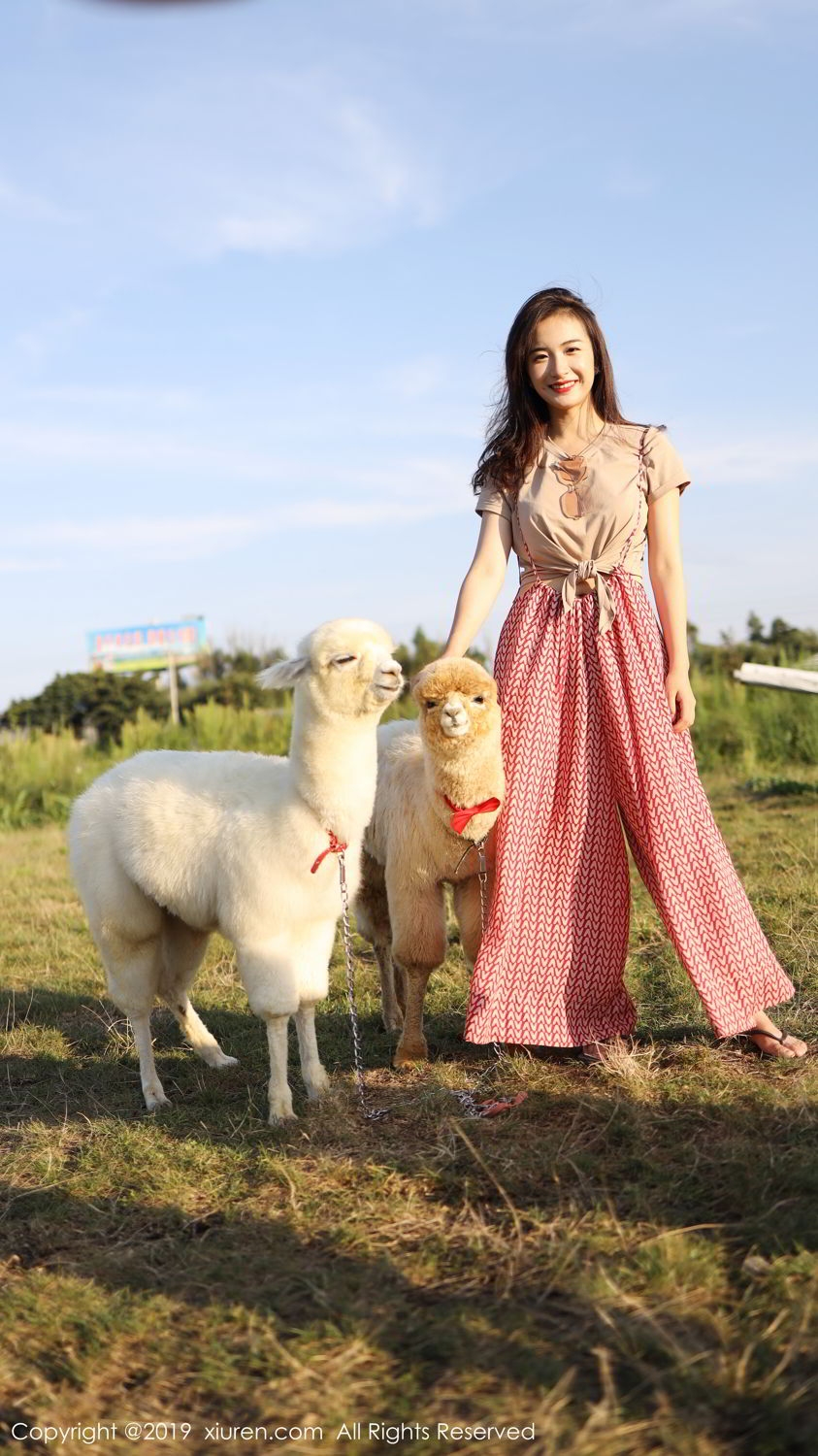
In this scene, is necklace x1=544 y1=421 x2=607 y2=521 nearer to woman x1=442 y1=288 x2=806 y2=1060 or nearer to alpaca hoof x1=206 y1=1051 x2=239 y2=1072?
woman x1=442 y1=288 x2=806 y2=1060

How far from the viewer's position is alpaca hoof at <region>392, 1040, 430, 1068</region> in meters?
4.34

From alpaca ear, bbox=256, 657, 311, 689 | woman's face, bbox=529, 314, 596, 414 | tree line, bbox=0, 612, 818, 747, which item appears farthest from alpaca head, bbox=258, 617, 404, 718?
tree line, bbox=0, 612, 818, 747

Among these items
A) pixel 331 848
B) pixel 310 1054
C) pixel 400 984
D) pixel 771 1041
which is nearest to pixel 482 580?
pixel 331 848

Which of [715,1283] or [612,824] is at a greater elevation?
[612,824]

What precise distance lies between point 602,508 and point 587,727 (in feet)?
2.47

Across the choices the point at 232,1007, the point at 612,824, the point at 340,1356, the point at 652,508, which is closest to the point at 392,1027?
the point at 232,1007

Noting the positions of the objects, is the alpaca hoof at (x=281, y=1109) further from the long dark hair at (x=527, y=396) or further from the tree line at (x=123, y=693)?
Answer: the tree line at (x=123, y=693)

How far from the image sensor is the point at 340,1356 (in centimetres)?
240

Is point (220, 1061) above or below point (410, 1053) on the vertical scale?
below

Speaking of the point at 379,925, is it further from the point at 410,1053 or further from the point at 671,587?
the point at 671,587

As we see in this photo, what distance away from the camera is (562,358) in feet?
13.7

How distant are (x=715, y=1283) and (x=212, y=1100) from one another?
2.20m

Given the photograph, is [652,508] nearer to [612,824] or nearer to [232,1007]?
[612,824]

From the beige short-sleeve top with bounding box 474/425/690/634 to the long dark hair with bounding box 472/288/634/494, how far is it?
7 centimetres
